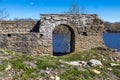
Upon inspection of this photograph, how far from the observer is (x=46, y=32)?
60.6 feet

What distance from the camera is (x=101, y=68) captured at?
11.7m

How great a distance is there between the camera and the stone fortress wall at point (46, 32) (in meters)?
18.0

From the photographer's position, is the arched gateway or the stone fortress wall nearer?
the stone fortress wall

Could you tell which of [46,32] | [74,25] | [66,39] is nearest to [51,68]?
[46,32]

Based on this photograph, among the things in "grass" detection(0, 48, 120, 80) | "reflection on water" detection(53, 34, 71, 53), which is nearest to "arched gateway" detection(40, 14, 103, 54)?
"grass" detection(0, 48, 120, 80)

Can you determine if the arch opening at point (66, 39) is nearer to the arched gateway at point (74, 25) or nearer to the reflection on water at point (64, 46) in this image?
the reflection on water at point (64, 46)

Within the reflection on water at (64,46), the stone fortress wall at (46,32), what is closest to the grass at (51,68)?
the stone fortress wall at (46,32)

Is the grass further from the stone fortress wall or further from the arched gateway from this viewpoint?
the arched gateway

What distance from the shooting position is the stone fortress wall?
1797cm

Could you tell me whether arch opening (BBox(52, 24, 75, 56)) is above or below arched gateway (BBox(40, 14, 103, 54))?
below

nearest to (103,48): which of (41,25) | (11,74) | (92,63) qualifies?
(41,25)

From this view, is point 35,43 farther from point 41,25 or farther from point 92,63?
point 92,63

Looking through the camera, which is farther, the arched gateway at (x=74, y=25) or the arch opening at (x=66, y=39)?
the arch opening at (x=66, y=39)

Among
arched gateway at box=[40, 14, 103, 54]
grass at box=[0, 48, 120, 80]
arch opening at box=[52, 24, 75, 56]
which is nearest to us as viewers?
grass at box=[0, 48, 120, 80]
